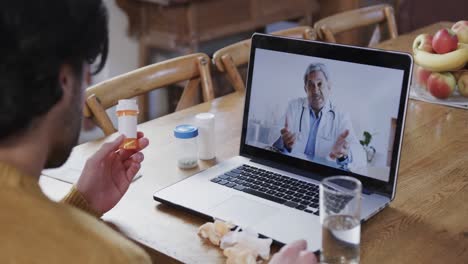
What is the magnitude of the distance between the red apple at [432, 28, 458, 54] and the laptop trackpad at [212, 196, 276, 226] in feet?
2.87

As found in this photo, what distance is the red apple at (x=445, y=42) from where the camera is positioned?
1820 mm

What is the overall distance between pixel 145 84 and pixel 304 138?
25.3 inches

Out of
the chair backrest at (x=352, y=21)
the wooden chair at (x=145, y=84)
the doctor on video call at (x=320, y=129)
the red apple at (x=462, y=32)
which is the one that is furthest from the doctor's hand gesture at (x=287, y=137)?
the chair backrest at (x=352, y=21)

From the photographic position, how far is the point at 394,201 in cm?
126

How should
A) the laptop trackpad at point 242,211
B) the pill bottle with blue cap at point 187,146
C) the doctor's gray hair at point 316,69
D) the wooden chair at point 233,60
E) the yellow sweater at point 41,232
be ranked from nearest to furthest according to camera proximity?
the yellow sweater at point 41,232 < the laptop trackpad at point 242,211 < the doctor's gray hair at point 316,69 < the pill bottle with blue cap at point 187,146 < the wooden chair at point 233,60

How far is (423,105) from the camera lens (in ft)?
5.91

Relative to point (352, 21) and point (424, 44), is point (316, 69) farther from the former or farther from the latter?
point (352, 21)

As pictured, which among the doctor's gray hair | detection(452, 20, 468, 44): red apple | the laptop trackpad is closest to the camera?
the laptop trackpad

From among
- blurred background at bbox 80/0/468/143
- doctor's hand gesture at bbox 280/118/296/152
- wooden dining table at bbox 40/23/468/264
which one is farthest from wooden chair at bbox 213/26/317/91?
blurred background at bbox 80/0/468/143

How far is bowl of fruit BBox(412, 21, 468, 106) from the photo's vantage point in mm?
1804

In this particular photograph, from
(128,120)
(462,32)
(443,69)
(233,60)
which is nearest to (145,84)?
(233,60)

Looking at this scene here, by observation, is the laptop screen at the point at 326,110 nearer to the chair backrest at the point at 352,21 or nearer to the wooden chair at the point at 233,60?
the wooden chair at the point at 233,60

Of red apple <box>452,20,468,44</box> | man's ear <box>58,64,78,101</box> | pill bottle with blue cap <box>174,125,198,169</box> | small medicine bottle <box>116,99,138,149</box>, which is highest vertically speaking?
man's ear <box>58,64,78,101</box>

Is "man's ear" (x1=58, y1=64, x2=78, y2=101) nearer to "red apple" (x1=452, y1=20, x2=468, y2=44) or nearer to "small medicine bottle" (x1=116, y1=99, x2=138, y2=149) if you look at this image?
"small medicine bottle" (x1=116, y1=99, x2=138, y2=149)
